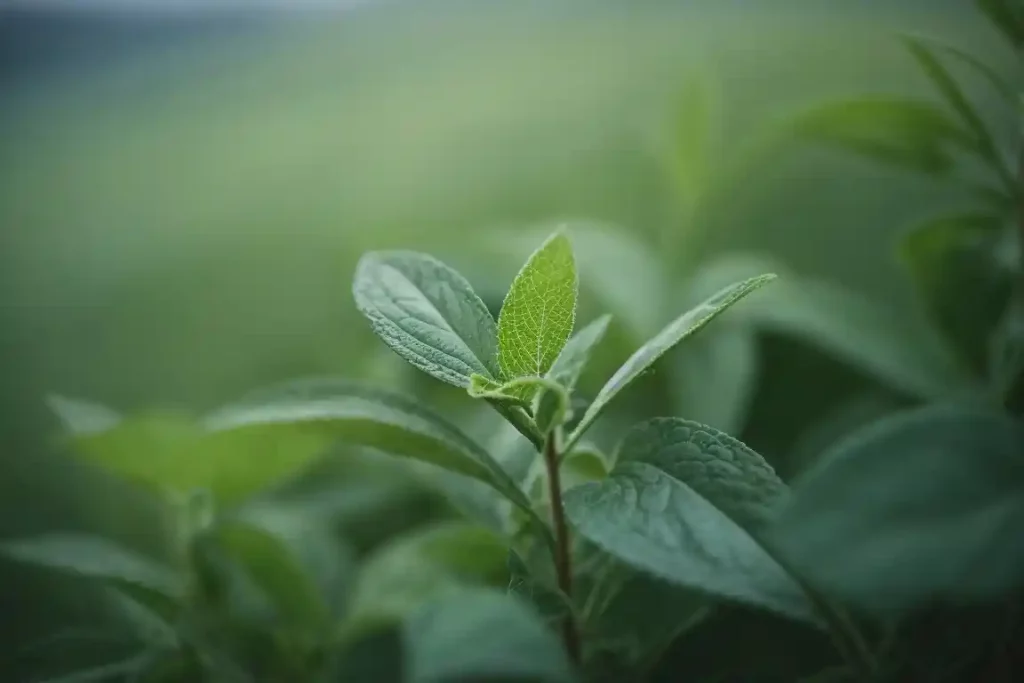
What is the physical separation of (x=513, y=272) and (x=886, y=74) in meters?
0.64

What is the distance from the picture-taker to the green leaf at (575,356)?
17.2 inches

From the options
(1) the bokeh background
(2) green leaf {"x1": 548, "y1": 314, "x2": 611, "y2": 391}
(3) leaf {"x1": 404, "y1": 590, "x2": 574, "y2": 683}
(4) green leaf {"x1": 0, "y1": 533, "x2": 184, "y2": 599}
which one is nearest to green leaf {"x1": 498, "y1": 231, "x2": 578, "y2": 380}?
(2) green leaf {"x1": 548, "y1": 314, "x2": 611, "y2": 391}

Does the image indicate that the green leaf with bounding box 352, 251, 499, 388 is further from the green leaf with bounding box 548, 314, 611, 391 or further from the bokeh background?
the bokeh background

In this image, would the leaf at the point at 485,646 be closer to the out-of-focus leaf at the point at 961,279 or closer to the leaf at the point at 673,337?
the leaf at the point at 673,337

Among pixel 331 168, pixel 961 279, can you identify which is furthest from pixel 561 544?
pixel 331 168

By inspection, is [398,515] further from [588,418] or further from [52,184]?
[52,184]

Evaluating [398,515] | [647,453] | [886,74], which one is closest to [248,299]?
[398,515]

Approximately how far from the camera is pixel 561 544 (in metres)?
0.42

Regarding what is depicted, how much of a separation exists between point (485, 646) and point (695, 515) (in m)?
0.11

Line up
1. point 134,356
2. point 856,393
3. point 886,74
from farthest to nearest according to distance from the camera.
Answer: point 886,74 → point 134,356 → point 856,393

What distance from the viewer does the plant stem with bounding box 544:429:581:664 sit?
16.1 inches

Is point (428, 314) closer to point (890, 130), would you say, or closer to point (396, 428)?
point (396, 428)

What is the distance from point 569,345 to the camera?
467mm

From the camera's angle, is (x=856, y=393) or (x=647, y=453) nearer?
(x=647, y=453)
